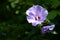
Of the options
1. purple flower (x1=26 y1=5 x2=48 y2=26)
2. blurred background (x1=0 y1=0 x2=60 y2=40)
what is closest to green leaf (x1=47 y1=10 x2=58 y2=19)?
blurred background (x1=0 y1=0 x2=60 y2=40)

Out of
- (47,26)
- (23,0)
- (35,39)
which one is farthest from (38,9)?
(23,0)

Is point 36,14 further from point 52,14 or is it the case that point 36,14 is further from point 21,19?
point 21,19

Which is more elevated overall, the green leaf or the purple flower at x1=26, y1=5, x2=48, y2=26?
the purple flower at x1=26, y1=5, x2=48, y2=26

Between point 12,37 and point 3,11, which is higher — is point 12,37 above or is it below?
below

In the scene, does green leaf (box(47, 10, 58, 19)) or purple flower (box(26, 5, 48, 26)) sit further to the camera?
green leaf (box(47, 10, 58, 19))

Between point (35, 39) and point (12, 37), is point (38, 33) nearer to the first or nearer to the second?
point (35, 39)

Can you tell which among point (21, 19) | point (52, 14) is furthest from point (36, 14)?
point (21, 19)

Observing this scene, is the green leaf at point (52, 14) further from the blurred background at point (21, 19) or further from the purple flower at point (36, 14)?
the purple flower at point (36, 14)

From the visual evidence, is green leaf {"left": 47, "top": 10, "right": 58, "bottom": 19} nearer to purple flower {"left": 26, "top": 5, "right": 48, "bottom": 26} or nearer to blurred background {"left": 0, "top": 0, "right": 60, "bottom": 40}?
blurred background {"left": 0, "top": 0, "right": 60, "bottom": 40}
